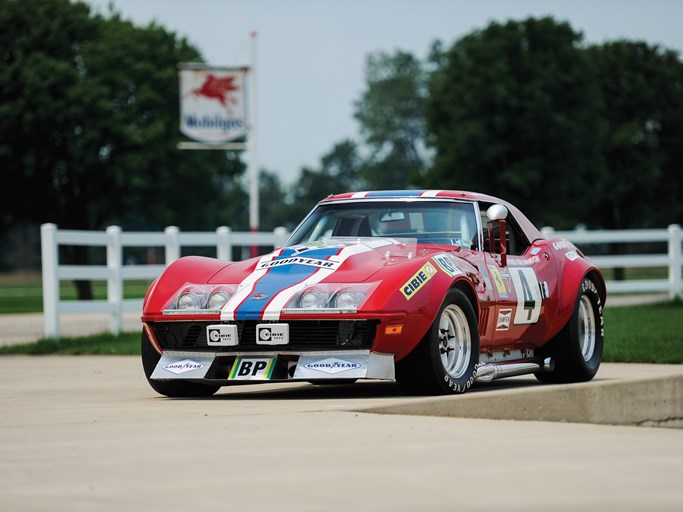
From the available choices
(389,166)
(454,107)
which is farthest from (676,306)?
(389,166)

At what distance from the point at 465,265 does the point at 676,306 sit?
48.6 ft

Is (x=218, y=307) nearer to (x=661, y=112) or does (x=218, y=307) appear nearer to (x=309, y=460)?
(x=309, y=460)

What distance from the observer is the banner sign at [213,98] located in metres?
37.2

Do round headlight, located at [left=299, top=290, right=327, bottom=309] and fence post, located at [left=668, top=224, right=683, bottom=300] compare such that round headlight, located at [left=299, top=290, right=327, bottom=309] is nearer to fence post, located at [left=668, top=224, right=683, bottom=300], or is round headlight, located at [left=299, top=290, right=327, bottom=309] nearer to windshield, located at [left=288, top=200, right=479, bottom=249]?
windshield, located at [left=288, top=200, right=479, bottom=249]

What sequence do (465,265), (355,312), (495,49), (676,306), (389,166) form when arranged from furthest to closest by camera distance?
(389,166)
(495,49)
(676,306)
(465,265)
(355,312)

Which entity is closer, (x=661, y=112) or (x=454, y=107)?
(x=454, y=107)

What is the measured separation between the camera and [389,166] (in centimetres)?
10956

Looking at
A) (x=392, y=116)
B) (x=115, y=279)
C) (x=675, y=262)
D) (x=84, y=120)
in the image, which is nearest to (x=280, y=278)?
(x=115, y=279)

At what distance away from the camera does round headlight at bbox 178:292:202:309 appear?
8914 millimetres

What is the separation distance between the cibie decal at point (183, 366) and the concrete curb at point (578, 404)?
1.84 meters

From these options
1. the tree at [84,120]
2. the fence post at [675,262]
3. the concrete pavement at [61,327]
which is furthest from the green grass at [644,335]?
the tree at [84,120]

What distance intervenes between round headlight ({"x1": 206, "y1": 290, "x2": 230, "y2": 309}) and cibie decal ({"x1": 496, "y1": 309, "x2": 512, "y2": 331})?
6.48ft

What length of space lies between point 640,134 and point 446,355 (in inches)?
2349

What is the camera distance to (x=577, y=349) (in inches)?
415
